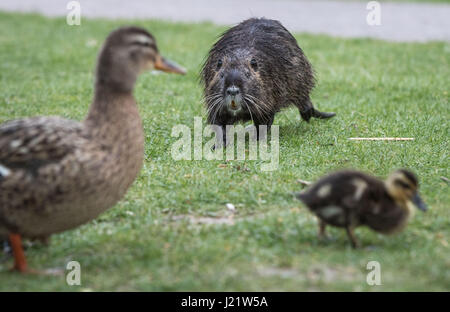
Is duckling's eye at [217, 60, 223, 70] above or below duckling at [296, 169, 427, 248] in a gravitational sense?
above

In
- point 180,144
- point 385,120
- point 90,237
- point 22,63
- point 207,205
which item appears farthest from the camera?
point 22,63

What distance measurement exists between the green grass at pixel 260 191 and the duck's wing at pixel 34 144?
79 centimetres

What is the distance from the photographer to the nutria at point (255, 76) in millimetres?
7559

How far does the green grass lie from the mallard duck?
43 centimetres

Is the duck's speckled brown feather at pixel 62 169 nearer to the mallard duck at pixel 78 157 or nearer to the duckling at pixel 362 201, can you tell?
the mallard duck at pixel 78 157

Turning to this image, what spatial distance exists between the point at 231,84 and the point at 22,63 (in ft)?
18.3

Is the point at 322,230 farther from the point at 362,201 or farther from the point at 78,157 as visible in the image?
the point at 78,157

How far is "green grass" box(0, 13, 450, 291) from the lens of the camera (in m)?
4.32

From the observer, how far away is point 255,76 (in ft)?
25.1

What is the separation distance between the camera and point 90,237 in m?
4.96

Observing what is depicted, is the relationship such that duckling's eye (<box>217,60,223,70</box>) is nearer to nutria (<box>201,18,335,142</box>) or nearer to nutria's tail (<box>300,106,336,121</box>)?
nutria (<box>201,18,335,142</box>)

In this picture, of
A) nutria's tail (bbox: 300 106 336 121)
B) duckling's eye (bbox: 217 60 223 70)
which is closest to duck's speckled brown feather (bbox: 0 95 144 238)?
duckling's eye (bbox: 217 60 223 70)
